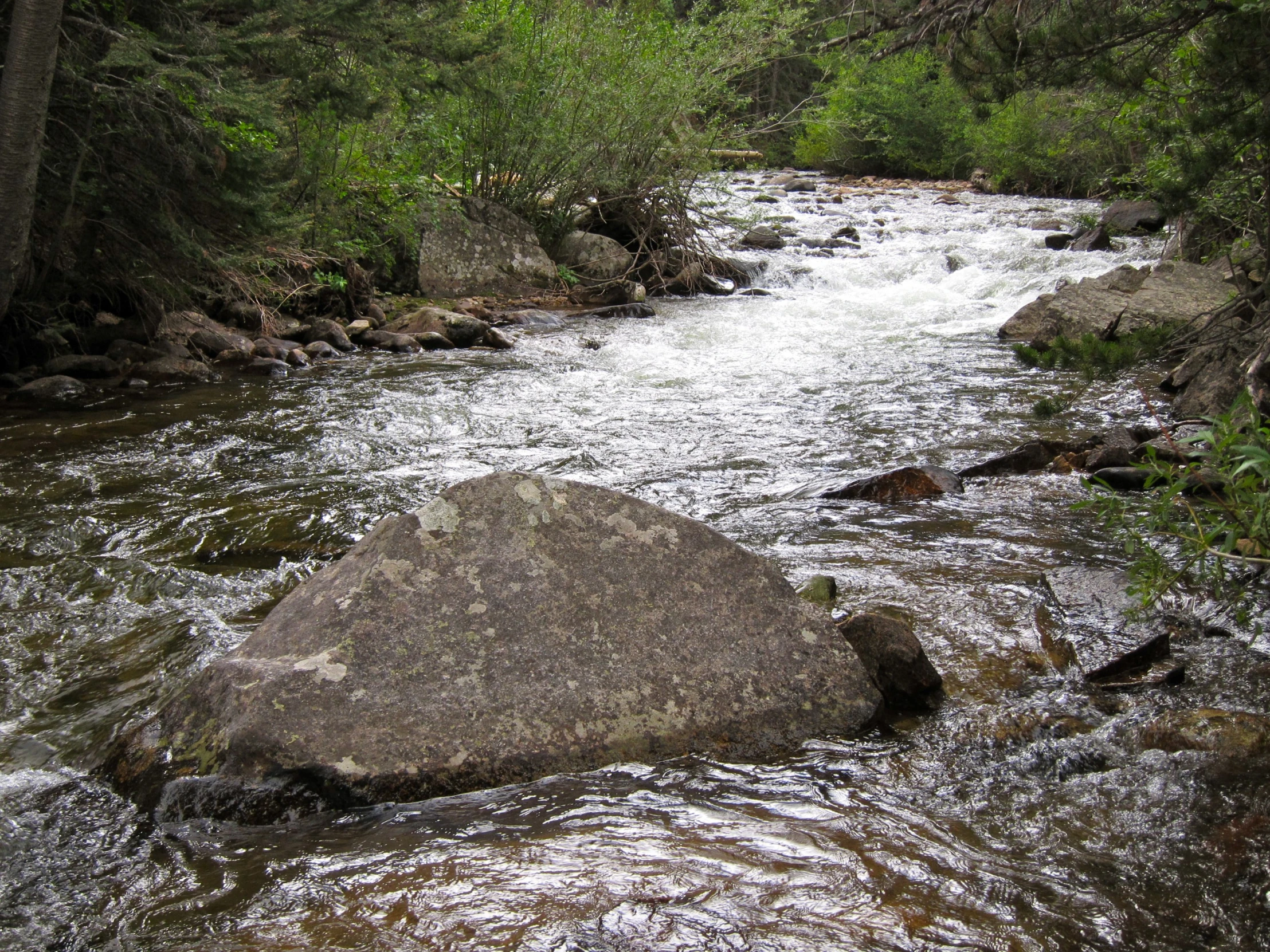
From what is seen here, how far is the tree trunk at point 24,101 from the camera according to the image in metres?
6.34

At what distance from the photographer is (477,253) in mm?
14945

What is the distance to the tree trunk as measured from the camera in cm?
634

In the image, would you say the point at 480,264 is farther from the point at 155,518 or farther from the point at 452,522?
the point at 452,522

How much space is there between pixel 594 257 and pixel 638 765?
13967 millimetres

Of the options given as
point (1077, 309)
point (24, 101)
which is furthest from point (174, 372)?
point (1077, 309)

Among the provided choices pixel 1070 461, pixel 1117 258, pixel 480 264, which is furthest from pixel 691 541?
pixel 1117 258

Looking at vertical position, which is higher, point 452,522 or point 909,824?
point 452,522

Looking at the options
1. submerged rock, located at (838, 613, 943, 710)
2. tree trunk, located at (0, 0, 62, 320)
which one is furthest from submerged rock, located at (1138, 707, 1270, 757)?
tree trunk, located at (0, 0, 62, 320)

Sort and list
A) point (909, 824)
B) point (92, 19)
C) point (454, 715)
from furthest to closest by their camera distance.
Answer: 1. point (92, 19)
2. point (454, 715)
3. point (909, 824)

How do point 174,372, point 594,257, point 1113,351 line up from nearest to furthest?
point 1113,351 → point 174,372 → point 594,257

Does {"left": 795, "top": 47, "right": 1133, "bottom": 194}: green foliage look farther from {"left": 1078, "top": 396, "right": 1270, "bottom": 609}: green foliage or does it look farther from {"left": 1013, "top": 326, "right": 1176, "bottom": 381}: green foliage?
{"left": 1078, "top": 396, "right": 1270, "bottom": 609}: green foliage

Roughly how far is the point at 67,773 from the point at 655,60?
14.1 metres

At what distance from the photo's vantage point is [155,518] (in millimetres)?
5609

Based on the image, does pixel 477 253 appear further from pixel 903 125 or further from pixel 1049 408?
pixel 903 125
